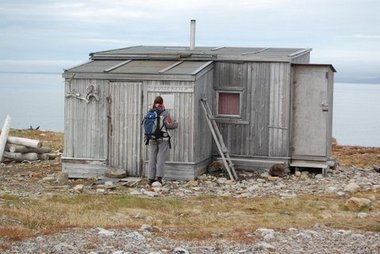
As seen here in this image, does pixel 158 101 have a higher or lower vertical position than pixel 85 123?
higher

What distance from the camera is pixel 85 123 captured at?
24.3m

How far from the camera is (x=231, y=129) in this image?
25.1 metres

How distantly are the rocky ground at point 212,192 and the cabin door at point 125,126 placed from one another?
63 centimetres

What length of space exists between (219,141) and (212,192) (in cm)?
317

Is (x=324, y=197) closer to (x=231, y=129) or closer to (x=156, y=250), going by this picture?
(x=231, y=129)

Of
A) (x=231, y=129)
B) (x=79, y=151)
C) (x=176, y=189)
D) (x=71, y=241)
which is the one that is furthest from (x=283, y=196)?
(x=71, y=241)

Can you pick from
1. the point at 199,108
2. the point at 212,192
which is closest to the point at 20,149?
the point at 199,108

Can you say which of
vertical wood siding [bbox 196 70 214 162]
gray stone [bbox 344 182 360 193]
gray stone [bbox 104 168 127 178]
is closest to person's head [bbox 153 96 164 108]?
vertical wood siding [bbox 196 70 214 162]

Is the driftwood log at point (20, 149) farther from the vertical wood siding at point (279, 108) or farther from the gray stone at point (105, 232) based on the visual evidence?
the gray stone at point (105, 232)

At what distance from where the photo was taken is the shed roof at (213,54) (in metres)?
24.9

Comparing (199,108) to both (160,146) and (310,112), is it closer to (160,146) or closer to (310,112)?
(160,146)

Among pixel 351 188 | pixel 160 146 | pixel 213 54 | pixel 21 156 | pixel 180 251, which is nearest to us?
pixel 180 251

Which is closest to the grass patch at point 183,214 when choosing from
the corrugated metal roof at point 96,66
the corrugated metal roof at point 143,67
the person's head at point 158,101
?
the person's head at point 158,101

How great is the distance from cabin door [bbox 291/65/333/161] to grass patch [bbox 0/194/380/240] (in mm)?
4050
